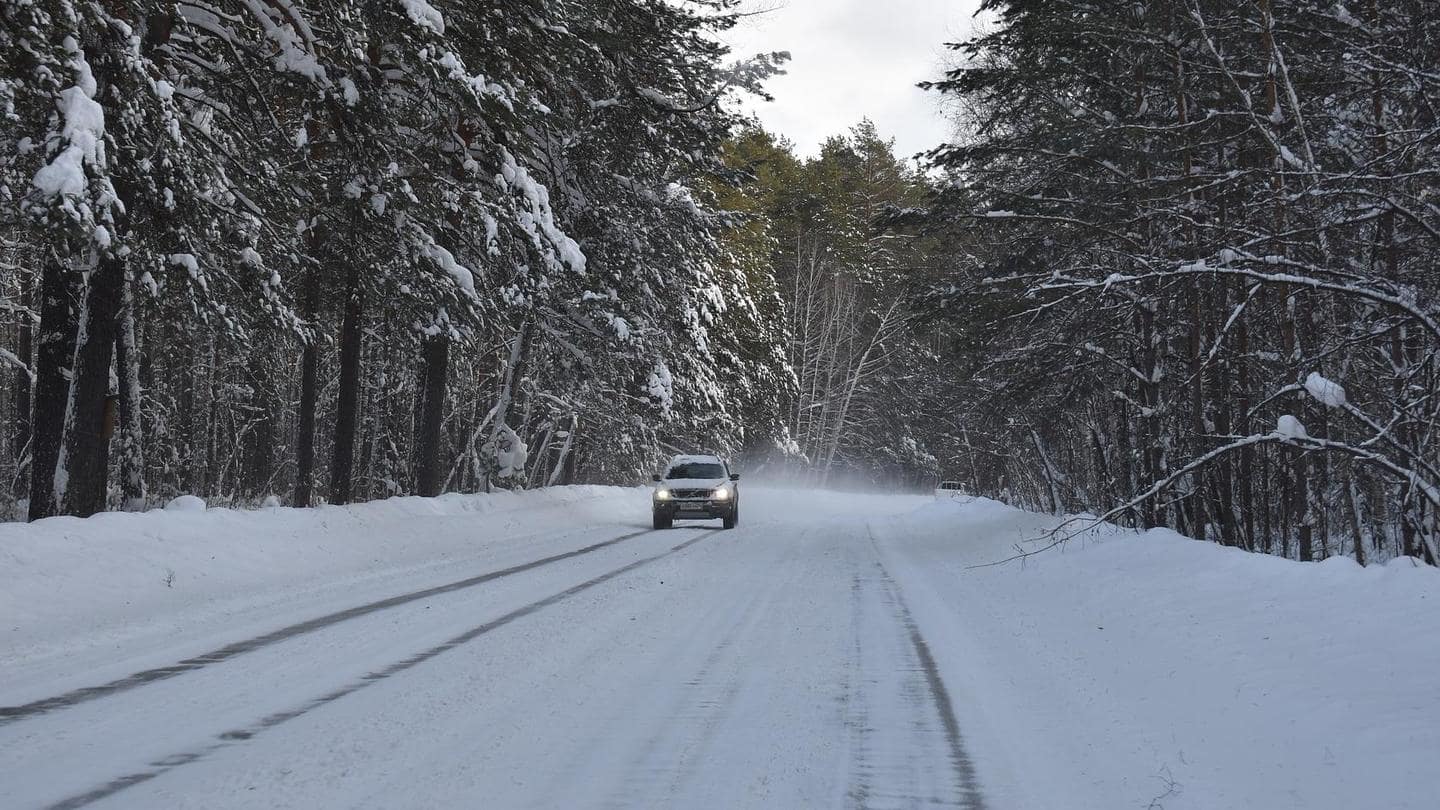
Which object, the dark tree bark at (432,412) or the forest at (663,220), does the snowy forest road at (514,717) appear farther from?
the dark tree bark at (432,412)

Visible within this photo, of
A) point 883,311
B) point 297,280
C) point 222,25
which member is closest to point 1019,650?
point 222,25

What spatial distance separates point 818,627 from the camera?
342 inches

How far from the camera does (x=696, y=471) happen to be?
24984 millimetres

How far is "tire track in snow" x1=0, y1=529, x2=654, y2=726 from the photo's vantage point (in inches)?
209

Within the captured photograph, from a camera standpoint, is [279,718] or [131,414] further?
[131,414]

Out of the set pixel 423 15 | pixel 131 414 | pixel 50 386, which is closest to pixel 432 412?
pixel 131 414

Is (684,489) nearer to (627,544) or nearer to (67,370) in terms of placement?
(627,544)

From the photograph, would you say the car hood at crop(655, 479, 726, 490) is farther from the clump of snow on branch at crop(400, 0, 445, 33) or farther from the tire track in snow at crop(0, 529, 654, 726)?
the clump of snow on branch at crop(400, 0, 445, 33)

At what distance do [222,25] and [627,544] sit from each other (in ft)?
32.7

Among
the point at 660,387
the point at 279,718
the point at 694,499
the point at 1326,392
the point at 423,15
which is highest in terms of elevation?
the point at 423,15

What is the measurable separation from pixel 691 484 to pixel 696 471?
112 cm

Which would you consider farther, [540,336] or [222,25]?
[540,336]

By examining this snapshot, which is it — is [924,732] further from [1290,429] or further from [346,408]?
[346,408]

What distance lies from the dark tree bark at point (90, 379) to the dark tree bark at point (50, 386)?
1.24 ft
